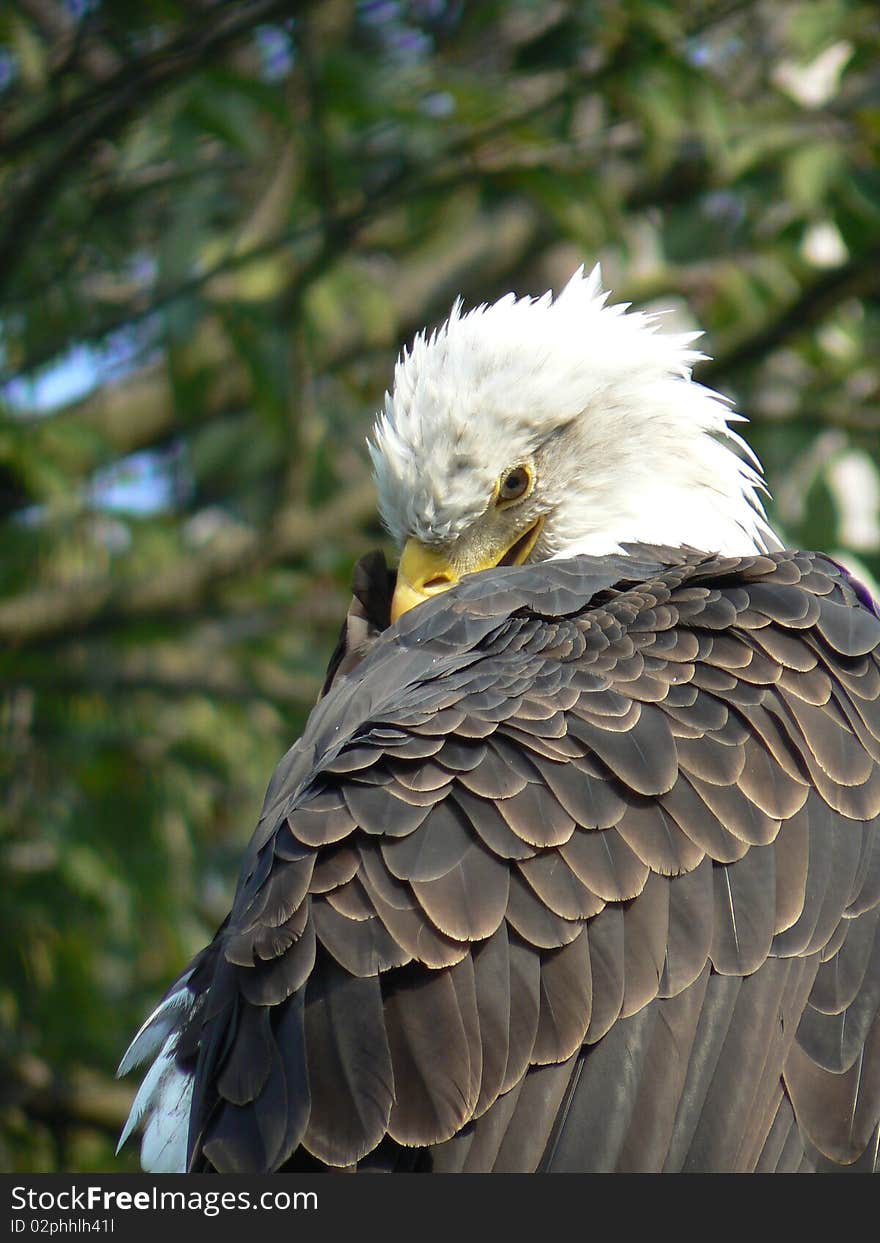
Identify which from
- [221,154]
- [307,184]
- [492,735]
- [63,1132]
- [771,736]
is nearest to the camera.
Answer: [492,735]

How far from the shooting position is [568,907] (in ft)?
9.19

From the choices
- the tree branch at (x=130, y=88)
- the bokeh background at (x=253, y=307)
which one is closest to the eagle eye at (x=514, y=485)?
the bokeh background at (x=253, y=307)

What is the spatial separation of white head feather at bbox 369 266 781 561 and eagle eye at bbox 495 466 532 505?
0.02m

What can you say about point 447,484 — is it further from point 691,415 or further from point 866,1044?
point 866,1044

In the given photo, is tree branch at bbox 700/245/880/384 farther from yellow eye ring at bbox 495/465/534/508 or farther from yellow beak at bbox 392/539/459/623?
yellow beak at bbox 392/539/459/623

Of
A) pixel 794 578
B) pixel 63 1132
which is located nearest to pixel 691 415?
pixel 794 578

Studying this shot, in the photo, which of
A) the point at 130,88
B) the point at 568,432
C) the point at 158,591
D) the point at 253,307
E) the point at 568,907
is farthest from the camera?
the point at 158,591

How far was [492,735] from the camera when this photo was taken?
2.93m

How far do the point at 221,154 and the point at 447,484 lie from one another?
296 cm

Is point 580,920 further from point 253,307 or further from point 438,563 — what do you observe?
point 253,307

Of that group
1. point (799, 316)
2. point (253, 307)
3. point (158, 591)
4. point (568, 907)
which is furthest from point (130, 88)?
point (568, 907)

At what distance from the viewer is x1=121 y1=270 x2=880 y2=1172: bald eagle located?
268 centimetres

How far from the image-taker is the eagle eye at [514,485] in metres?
4.39

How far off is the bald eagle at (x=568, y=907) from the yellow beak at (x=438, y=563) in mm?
576
